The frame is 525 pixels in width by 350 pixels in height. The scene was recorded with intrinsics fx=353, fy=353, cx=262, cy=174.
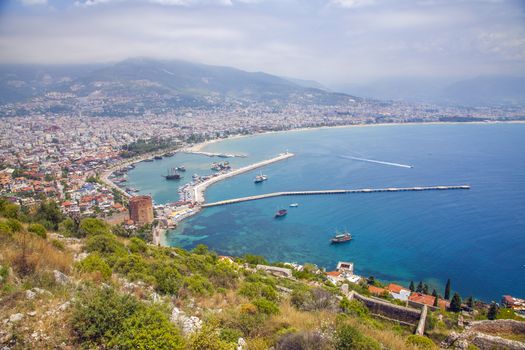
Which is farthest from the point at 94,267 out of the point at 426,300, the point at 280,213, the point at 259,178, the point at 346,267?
the point at 259,178

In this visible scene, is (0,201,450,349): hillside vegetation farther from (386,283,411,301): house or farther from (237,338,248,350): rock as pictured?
(386,283,411,301): house

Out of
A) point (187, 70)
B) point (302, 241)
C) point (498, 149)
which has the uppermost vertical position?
point (187, 70)

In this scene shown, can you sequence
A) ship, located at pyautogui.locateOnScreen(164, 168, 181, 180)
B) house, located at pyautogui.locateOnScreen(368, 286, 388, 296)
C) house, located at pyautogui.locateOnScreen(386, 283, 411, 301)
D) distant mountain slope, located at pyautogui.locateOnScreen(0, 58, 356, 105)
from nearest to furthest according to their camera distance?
1. house, located at pyautogui.locateOnScreen(368, 286, 388, 296)
2. house, located at pyautogui.locateOnScreen(386, 283, 411, 301)
3. ship, located at pyautogui.locateOnScreen(164, 168, 181, 180)
4. distant mountain slope, located at pyautogui.locateOnScreen(0, 58, 356, 105)

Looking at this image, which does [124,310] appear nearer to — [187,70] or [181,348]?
[181,348]

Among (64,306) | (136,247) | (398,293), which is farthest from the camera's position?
(398,293)

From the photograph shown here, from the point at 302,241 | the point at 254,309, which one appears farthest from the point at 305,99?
the point at 254,309

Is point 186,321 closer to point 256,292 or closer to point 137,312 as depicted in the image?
point 137,312

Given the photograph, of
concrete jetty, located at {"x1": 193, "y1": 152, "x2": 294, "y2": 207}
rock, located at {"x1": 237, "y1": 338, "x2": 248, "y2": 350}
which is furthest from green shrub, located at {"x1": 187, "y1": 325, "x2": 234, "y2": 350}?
concrete jetty, located at {"x1": 193, "y1": 152, "x2": 294, "y2": 207}
